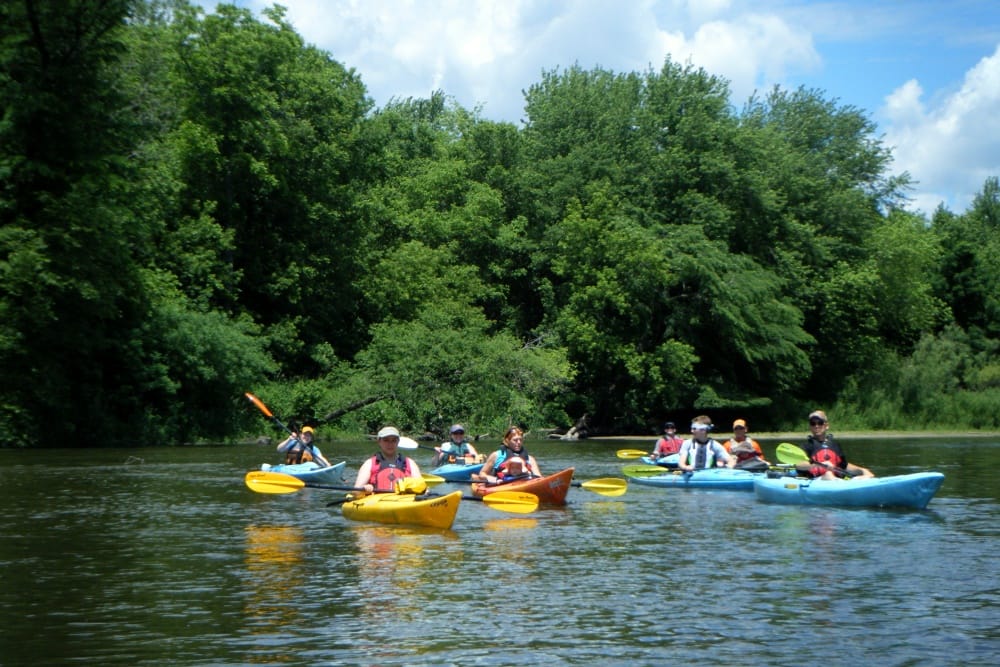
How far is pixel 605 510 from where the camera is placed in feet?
57.7

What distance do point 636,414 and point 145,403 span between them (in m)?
17.4

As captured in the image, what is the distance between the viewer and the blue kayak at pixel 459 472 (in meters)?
22.2

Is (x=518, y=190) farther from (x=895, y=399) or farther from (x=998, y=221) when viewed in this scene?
(x=998, y=221)

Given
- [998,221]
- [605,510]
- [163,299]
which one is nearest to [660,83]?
[163,299]

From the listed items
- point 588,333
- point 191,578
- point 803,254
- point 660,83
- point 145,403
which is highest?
point 660,83

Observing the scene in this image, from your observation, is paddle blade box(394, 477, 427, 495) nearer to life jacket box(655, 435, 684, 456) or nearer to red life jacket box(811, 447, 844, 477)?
red life jacket box(811, 447, 844, 477)

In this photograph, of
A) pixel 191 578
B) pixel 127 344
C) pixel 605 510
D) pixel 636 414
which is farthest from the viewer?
pixel 636 414

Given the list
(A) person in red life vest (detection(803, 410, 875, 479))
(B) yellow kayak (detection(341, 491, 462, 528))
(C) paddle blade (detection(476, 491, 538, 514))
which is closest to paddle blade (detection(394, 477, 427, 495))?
(B) yellow kayak (detection(341, 491, 462, 528))

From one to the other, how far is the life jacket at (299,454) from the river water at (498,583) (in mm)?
2539

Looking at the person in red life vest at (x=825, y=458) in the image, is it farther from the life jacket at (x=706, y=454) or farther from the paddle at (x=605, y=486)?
the life jacket at (x=706, y=454)

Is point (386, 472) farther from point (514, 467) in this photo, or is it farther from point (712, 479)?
point (712, 479)

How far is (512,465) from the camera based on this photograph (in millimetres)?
18203

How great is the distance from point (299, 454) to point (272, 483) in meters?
4.02

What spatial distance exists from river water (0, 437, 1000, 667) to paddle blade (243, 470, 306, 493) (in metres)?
0.40
